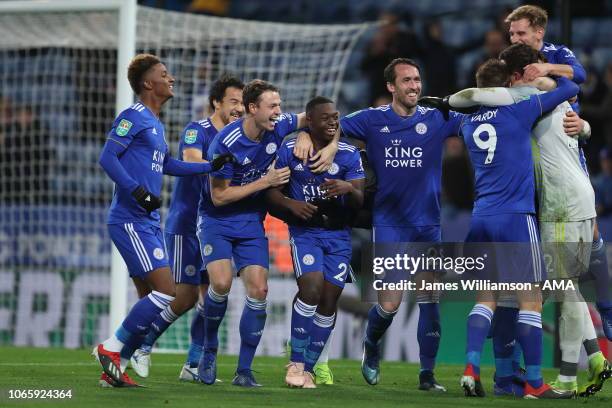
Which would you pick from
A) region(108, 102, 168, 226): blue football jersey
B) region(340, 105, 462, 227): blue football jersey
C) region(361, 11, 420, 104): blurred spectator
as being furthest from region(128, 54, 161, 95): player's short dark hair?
region(361, 11, 420, 104): blurred spectator

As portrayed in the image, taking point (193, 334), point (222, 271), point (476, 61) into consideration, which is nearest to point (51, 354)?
point (193, 334)

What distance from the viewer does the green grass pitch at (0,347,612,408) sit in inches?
245

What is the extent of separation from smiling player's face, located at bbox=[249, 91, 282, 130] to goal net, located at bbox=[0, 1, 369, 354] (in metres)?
3.59

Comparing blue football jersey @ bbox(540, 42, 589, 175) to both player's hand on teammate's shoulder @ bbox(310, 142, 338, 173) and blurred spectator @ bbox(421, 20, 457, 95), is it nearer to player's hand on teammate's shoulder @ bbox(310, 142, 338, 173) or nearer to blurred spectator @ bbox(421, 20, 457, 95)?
player's hand on teammate's shoulder @ bbox(310, 142, 338, 173)

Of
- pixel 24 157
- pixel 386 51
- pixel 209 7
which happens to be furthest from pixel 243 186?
pixel 209 7

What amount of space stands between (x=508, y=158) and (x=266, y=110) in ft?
5.08

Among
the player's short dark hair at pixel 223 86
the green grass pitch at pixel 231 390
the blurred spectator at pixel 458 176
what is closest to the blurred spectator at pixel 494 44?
the blurred spectator at pixel 458 176

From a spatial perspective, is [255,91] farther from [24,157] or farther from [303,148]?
[24,157]

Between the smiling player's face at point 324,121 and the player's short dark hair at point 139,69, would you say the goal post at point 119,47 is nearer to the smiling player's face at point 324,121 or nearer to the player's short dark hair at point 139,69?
the player's short dark hair at point 139,69

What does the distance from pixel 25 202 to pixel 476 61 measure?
597 cm

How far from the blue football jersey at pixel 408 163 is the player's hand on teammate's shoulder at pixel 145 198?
1595 millimetres

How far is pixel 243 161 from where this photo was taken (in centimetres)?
734

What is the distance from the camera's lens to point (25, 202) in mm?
13773

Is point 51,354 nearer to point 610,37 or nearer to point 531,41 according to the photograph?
point 531,41
